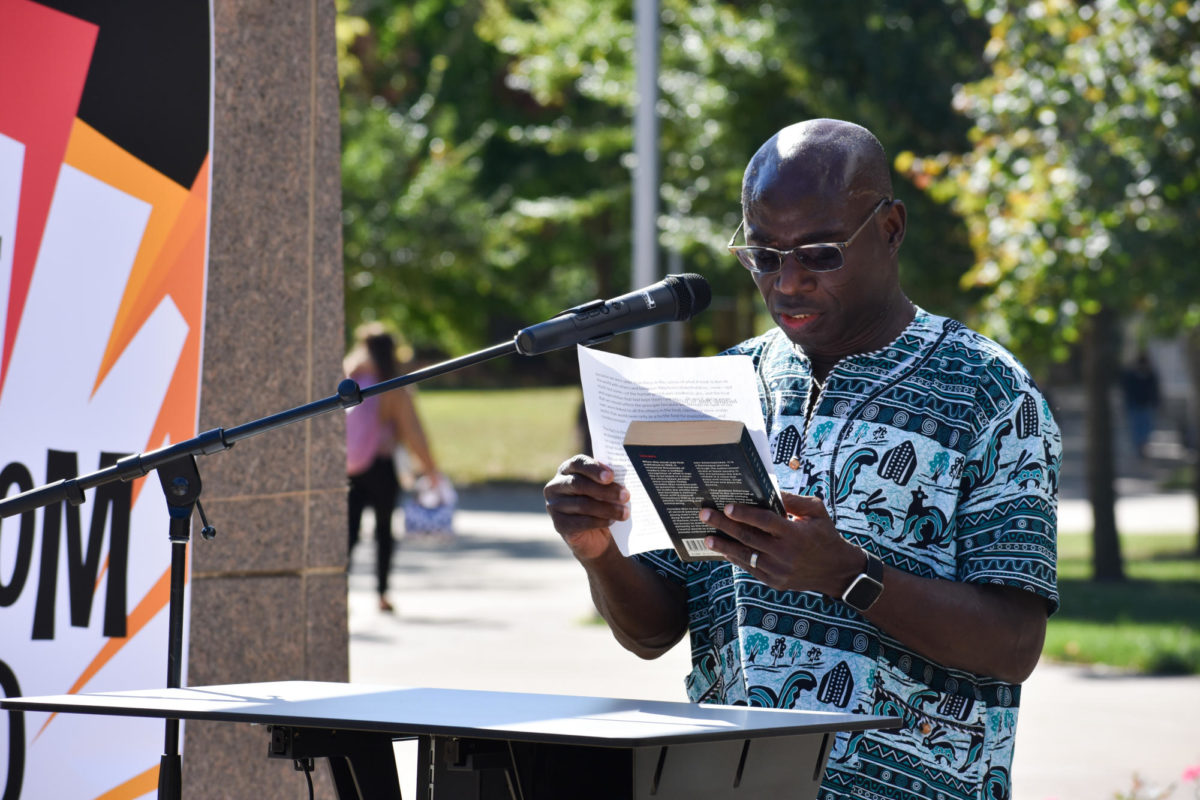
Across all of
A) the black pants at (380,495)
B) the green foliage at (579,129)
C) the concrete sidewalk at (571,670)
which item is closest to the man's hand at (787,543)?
the concrete sidewalk at (571,670)

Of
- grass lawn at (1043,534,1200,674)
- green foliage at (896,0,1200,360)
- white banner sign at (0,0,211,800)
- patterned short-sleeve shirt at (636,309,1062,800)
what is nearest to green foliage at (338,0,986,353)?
green foliage at (896,0,1200,360)

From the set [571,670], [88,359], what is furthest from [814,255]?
[571,670]

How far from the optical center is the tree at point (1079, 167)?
33.9 ft

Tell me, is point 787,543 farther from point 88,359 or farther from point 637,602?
point 88,359

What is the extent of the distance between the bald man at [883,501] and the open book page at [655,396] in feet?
0.17

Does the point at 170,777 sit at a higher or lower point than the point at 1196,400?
lower

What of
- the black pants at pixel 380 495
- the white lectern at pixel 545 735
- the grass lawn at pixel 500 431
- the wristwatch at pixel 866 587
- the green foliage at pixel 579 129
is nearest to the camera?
the white lectern at pixel 545 735

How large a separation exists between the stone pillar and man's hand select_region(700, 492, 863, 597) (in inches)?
88.9

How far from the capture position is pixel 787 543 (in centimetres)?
250

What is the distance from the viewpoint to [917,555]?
2777 mm

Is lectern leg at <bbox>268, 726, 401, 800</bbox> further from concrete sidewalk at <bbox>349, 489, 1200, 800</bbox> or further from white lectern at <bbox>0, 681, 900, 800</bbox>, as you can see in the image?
concrete sidewalk at <bbox>349, 489, 1200, 800</bbox>

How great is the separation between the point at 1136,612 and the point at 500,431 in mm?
18821

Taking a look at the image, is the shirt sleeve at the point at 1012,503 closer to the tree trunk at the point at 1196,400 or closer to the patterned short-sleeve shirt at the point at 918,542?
the patterned short-sleeve shirt at the point at 918,542

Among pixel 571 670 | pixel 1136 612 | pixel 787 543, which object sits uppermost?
pixel 787 543
